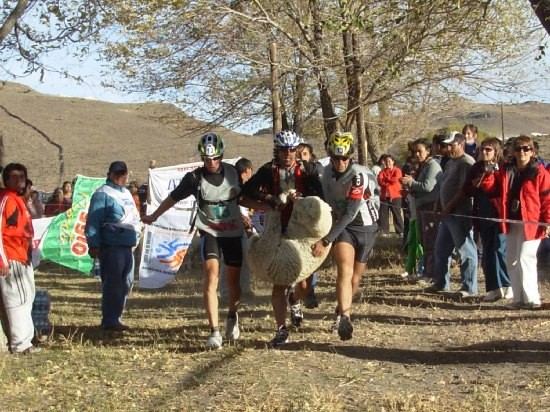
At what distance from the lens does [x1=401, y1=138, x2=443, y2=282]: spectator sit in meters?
11.1

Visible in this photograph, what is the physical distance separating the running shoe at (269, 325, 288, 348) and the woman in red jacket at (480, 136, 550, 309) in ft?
8.54

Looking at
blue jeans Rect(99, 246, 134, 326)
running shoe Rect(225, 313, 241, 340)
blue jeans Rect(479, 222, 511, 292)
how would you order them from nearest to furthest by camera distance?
running shoe Rect(225, 313, 241, 340) < blue jeans Rect(99, 246, 134, 326) < blue jeans Rect(479, 222, 511, 292)

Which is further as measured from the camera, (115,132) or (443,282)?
(115,132)

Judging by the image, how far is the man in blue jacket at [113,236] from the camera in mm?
9102

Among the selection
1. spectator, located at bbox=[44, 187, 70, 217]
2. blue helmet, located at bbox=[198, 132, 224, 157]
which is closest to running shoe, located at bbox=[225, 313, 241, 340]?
blue helmet, located at bbox=[198, 132, 224, 157]

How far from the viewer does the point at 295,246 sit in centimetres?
750

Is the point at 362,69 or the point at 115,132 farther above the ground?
the point at 115,132

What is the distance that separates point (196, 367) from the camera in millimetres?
7191

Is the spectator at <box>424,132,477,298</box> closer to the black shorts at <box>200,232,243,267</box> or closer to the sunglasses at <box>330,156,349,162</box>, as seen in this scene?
the sunglasses at <box>330,156,349,162</box>

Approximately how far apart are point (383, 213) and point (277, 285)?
36.9 feet

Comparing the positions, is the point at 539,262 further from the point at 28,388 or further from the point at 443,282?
the point at 28,388

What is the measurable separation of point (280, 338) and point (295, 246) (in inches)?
32.4

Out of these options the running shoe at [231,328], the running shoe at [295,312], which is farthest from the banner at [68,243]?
the running shoe at [231,328]

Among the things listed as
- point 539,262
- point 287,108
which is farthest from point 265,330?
point 287,108
